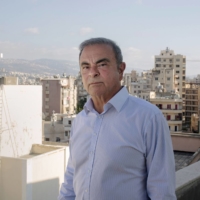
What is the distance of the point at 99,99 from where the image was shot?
5.93ft

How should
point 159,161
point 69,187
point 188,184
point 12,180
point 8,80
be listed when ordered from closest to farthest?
1. point 159,161
2. point 69,187
3. point 188,184
4. point 12,180
5. point 8,80

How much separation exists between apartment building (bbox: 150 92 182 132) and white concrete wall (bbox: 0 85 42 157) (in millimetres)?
21019

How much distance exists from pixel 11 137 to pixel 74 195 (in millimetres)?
13221

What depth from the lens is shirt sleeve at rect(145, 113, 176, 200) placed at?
1557 mm

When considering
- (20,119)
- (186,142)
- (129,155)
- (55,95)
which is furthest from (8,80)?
(55,95)

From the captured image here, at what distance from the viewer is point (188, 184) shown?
8.94 feet

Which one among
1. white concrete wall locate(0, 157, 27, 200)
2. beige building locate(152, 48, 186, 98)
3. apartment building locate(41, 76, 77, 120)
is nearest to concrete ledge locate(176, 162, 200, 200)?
white concrete wall locate(0, 157, 27, 200)

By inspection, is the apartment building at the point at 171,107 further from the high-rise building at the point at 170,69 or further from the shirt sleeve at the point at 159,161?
the shirt sleeve at the point at 159,161

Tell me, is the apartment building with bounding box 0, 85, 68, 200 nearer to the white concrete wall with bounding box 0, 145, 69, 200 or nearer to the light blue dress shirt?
the white concrete wall with bounding box 0, 145, 69, 200

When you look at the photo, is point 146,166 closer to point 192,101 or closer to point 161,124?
point 161,124

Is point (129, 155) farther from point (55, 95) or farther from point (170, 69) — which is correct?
point (170, 69)

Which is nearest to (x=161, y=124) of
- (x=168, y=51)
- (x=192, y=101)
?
(x=192, y=101)

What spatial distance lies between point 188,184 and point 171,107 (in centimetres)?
3367

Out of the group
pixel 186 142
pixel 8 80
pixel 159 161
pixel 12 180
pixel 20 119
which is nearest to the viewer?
pixel 159 161
